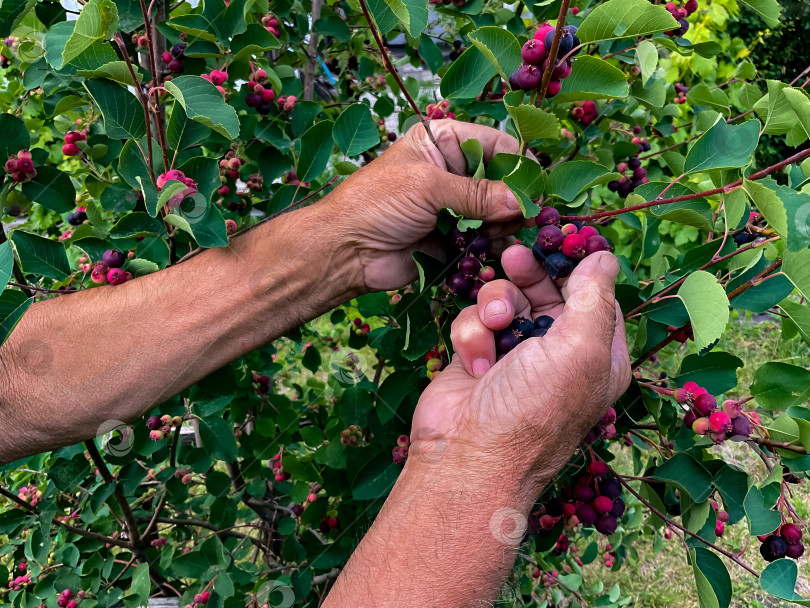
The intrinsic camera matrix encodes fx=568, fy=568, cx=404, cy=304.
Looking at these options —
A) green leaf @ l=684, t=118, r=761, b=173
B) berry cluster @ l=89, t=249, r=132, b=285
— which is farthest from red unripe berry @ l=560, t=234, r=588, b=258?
berry cluster @ l=89, t=249, r=132, b=285

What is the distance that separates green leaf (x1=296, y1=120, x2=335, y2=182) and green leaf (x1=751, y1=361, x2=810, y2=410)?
1.11 meters

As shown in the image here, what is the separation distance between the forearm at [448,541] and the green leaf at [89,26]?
1.00 meters

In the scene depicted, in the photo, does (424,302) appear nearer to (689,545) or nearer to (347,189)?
(347,189)

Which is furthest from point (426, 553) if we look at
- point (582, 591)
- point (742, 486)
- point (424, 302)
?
point (582, 591)

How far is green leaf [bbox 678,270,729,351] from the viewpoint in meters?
0.86

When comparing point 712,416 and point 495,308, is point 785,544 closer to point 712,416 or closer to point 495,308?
point 712,416

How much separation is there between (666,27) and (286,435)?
5.28 feet

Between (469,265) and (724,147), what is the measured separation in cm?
53

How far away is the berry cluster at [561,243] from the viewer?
113 cm

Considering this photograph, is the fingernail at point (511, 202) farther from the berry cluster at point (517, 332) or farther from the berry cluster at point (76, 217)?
the berry cluster at point (76, 217)

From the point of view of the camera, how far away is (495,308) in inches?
44.9

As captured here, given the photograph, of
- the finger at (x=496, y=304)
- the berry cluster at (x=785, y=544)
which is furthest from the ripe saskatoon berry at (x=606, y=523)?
the finger at (x=496, y=304)

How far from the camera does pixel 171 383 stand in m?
1.43

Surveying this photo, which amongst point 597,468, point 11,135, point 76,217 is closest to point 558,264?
point 597,468
